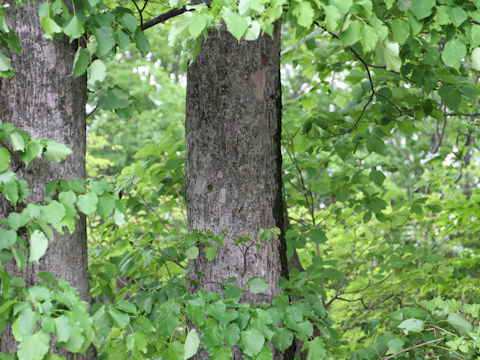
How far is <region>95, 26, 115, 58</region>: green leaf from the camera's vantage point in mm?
1929

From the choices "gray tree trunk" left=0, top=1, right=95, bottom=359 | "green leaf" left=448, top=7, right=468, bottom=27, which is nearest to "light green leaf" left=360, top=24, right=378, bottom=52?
"green leaf" left=448, top=7, right=468, bottom=27

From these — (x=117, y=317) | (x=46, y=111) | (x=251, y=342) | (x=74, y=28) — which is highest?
(x=74, y=28)

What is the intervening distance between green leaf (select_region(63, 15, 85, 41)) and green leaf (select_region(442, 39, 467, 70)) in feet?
4.22

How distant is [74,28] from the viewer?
1.79 m

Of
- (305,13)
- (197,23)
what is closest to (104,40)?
(197,23)

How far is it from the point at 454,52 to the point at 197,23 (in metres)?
0.98

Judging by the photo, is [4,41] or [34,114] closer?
[4,41]

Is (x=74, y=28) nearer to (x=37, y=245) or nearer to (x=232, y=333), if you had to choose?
(x=37, y=245)

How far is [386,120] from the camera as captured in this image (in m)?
3.69

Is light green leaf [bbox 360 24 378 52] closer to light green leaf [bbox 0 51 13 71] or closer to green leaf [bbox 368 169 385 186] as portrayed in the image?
light green leaf [bbox 0 51 13 71]

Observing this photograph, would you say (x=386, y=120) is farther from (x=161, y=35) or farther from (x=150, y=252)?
(x=161, y=35)

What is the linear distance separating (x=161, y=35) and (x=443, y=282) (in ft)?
47.0

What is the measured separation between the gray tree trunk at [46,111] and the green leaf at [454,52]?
54.7 inches

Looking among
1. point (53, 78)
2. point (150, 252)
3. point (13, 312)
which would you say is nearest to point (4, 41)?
point (53, 78)
